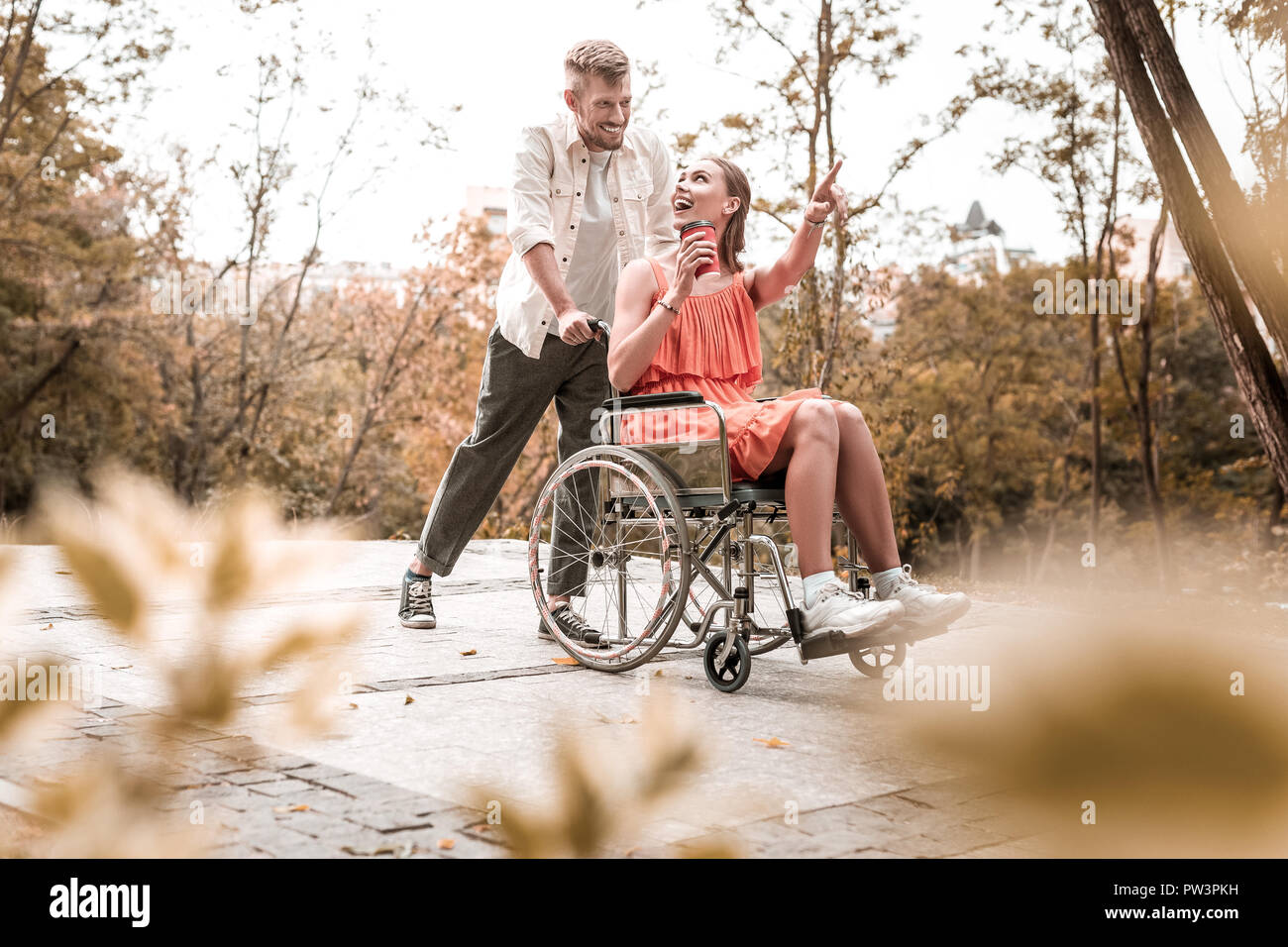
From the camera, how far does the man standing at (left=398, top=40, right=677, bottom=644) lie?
153 inches

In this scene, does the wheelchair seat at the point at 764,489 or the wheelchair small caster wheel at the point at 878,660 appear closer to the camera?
the wheelchair seat at the point at 764,489

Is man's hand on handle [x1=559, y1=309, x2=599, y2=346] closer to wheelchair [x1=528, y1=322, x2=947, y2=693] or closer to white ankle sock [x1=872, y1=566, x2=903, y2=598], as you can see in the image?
wheelchair [x1=528, y1=322, x2=947, y2=693]

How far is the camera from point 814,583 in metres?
3.16

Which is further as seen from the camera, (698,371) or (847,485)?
(698,371)

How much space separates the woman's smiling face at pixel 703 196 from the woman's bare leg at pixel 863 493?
74 cm

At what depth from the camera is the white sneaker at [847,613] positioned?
9.87ft

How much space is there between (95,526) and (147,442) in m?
24.6

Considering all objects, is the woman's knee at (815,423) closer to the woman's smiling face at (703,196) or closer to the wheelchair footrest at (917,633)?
the wheelchair footrest at (917,633)

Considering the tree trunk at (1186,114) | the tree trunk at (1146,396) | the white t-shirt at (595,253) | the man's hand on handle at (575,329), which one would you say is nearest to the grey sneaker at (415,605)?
the white t-shirt at (595,253)

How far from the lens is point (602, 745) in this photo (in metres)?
0.53

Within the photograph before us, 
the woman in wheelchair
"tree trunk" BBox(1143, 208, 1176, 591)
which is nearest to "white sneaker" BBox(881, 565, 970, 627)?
the woman in wheelchair

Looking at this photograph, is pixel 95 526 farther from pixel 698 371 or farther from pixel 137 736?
pixel 698 371

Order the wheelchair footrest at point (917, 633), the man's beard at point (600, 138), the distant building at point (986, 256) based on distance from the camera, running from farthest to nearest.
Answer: the distant building at point (986, 256) < the man's beard at point (600, 138) < the wheelchair footrest at point (917, 633)
